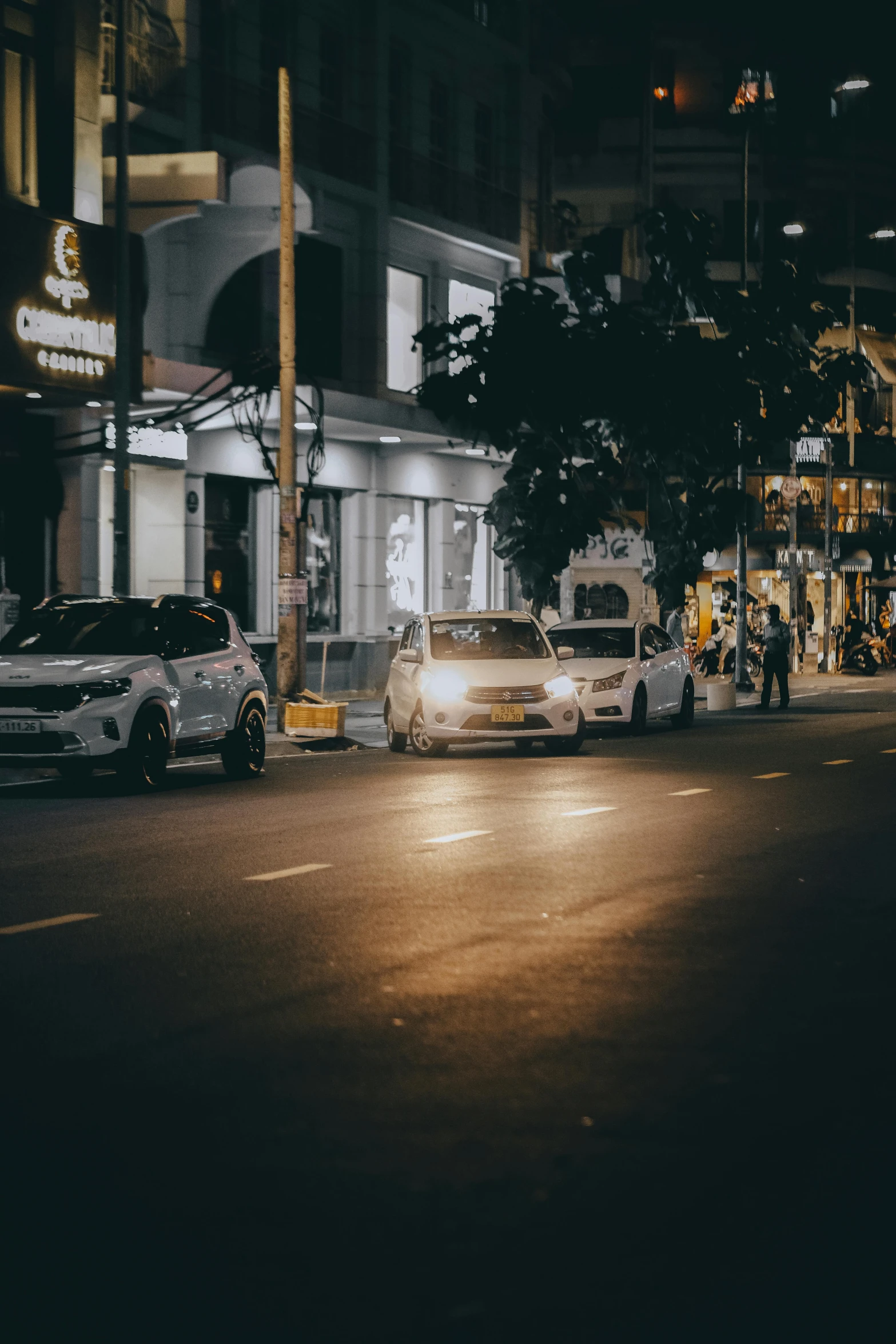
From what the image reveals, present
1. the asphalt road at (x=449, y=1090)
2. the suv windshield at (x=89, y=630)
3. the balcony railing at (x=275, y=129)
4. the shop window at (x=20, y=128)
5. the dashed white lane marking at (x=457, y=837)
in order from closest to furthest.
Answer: the asphalt road at (x=449, y=1090) < the dashed white lane marking at (x=457, y=837) < the suv windshield at (x=89, y=630) < the shop window at (x=20, y=128) < the balcony railing at (x=275, y=129)

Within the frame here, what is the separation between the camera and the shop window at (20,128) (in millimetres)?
27078

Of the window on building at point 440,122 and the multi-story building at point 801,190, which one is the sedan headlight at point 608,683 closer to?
the window on building at point 440,122

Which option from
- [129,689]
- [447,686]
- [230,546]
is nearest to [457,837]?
[129,689]

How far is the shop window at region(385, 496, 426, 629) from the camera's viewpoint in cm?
3803

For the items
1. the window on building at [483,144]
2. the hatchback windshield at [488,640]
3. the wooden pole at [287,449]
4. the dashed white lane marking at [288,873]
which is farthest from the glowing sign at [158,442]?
the dashed white lane marking at [288,873]

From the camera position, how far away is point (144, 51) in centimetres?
2988

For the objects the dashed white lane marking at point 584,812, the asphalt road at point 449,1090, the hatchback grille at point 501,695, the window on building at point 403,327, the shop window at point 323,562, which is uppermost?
the window on building at point 403,327

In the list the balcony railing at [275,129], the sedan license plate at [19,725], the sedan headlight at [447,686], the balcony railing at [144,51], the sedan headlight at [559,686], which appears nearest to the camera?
the sedan license plate at [19,725]

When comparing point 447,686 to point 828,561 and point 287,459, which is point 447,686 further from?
point 828,561

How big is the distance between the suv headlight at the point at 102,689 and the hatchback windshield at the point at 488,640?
570cm

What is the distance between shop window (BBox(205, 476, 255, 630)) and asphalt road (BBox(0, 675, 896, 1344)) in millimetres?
19660

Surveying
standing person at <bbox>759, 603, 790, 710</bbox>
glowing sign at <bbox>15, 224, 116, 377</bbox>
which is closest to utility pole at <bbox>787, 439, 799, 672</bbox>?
standing person at <bbox>759, 603, 790, 710</bbox>

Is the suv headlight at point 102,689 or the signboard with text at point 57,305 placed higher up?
the signboard with text at point 57,305

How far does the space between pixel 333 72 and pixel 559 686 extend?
17.3 metres
